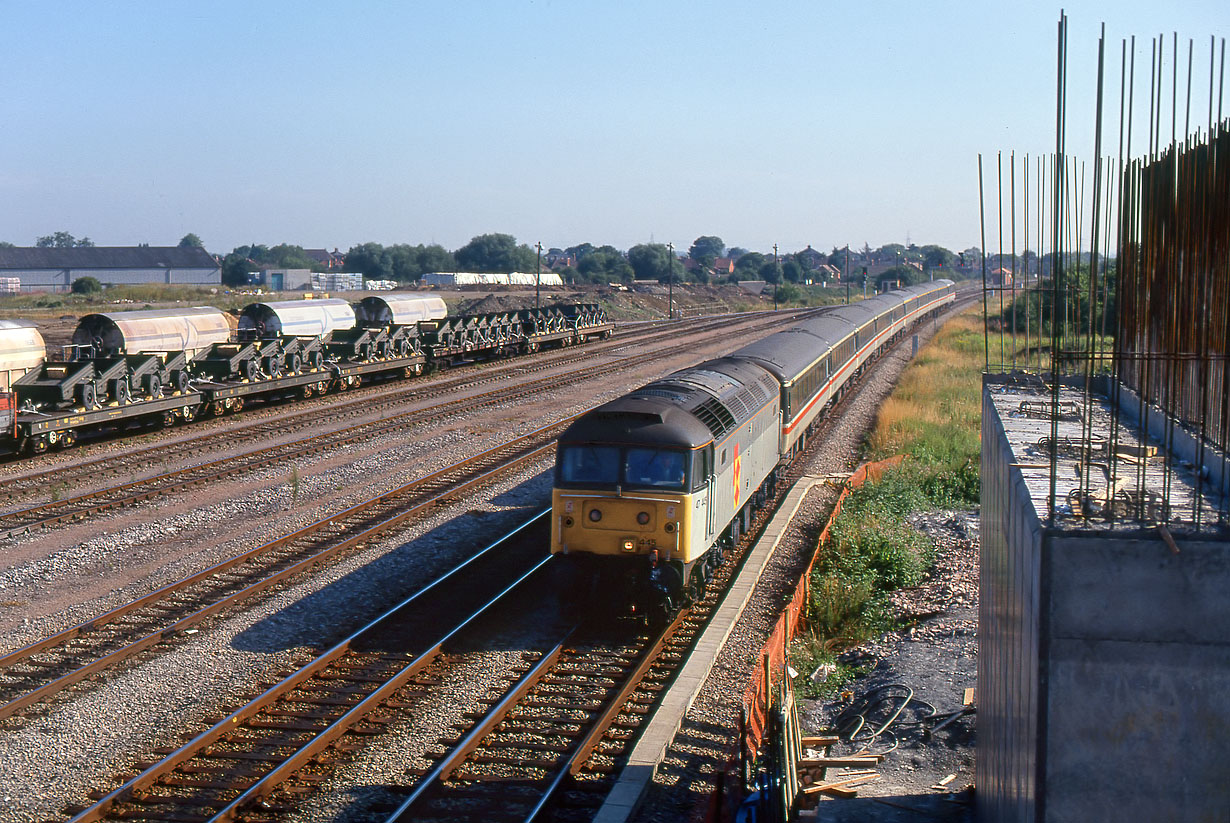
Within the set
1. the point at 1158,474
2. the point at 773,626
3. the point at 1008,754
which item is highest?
the point at 1158,474

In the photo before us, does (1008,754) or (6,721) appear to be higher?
(1008,754)

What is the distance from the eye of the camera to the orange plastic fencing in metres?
9.83

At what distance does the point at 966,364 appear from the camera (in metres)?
44.2

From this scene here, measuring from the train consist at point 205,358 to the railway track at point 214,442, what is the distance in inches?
51.4

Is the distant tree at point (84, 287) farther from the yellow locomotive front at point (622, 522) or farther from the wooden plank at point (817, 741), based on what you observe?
the wooden plank at point (817, 741)

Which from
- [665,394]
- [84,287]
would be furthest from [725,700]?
[84,287]

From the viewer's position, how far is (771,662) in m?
11.2

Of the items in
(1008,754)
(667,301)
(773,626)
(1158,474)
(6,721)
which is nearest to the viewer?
(1008,754)

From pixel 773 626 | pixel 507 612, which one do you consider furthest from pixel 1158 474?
pixel 507 612

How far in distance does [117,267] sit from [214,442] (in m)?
116

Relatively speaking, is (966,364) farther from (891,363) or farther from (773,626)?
(773,626)

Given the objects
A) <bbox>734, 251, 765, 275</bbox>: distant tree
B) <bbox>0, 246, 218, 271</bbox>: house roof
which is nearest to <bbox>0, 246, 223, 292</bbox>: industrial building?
<bbox>0, 246, 218, 271</bbox>: house roof

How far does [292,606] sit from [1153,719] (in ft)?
35.6

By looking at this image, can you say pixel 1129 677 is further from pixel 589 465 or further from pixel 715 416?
pixel 715 416
